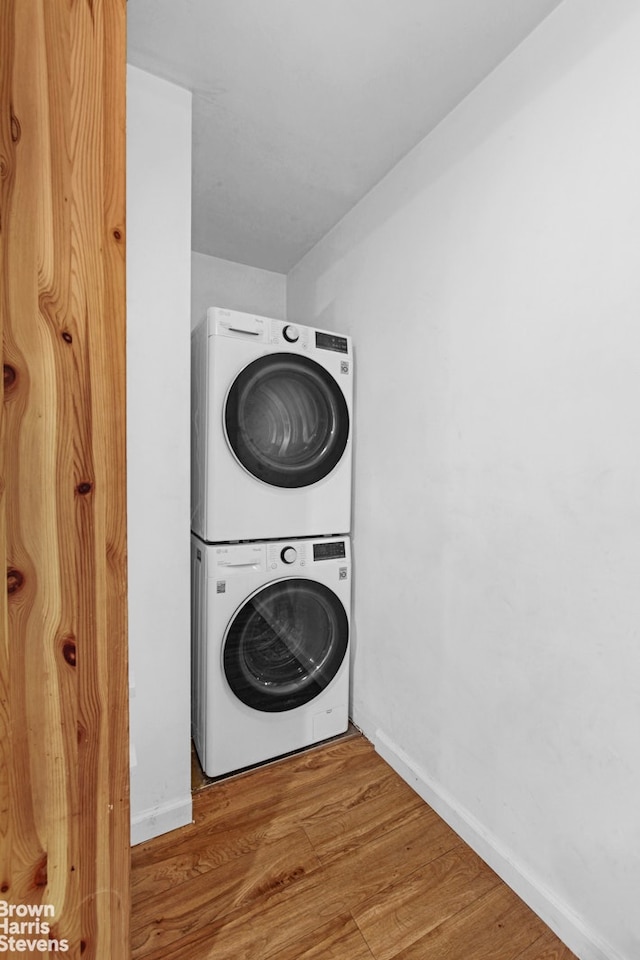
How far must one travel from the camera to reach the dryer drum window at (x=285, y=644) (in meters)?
1.72

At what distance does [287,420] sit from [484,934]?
5.64ft

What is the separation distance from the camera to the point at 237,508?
1.71 metres

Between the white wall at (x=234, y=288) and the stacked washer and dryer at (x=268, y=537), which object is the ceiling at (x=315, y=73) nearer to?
the white wall at (x=234, y=288)

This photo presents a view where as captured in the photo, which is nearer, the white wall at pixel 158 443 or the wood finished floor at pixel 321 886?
the wood finished floor at pixel 321 886

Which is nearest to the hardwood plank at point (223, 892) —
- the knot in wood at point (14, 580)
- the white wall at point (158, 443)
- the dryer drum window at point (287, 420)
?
the white wall at point (158, 443)

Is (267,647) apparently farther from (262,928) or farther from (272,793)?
(262,928)

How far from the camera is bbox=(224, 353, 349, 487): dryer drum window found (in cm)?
171

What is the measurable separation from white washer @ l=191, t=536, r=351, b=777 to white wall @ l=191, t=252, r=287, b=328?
151 centimetres

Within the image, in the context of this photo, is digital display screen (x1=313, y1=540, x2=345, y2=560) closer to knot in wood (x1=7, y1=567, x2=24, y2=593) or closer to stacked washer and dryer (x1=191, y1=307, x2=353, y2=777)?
stacked washer and dryer (x1=191, y1=307, x2=353, y2=777)

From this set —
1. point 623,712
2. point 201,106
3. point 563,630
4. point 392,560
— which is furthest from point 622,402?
point 201,106

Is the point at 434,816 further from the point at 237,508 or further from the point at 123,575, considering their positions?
the point at 123,575

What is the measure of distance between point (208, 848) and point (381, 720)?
0.80 metres

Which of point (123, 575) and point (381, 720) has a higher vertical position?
point (123, 575)

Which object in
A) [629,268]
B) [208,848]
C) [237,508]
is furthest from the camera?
[237,508]
